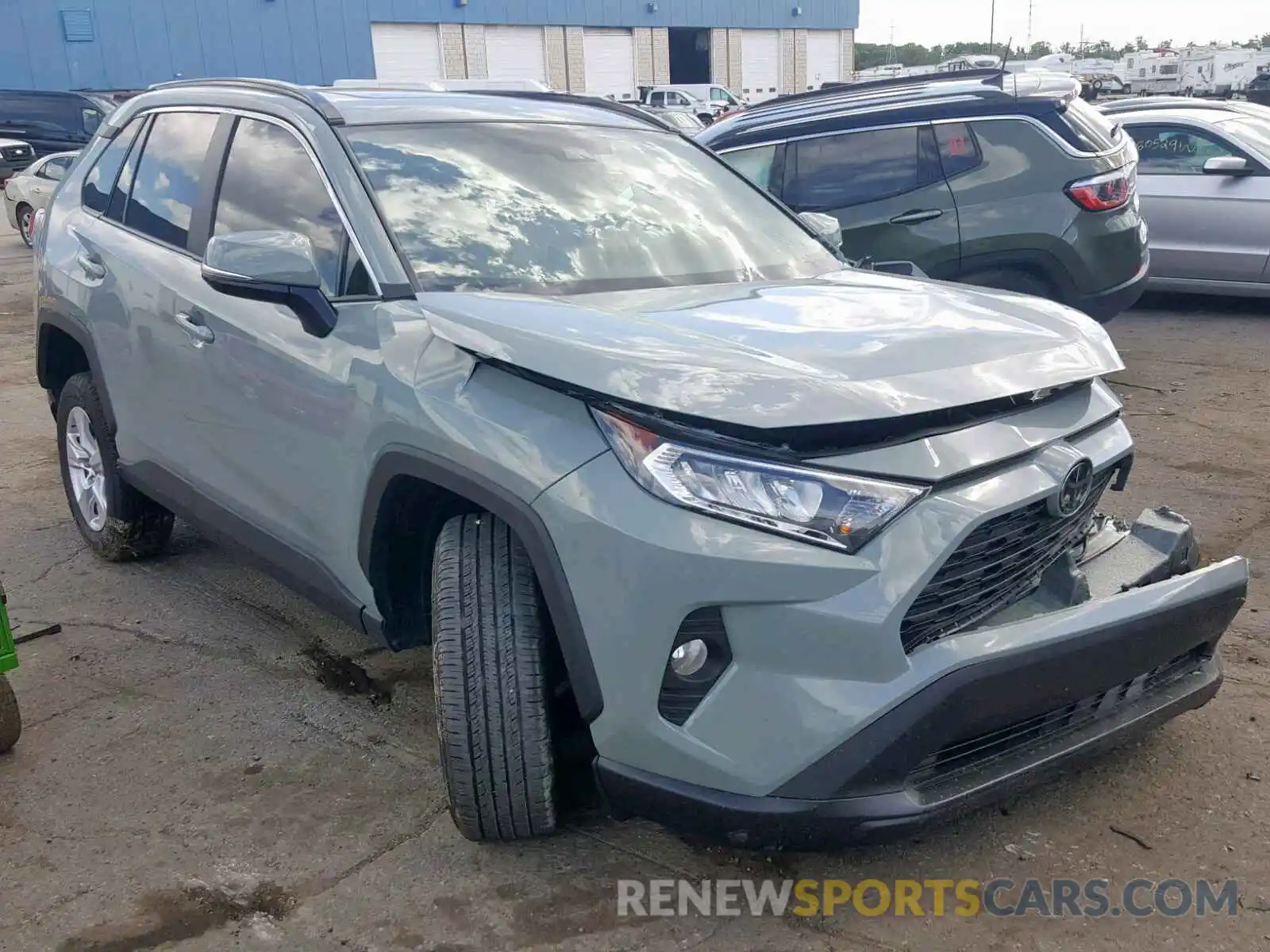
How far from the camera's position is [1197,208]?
28.1 feet

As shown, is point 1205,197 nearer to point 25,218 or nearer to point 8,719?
point 8,719

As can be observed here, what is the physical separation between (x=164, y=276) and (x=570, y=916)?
2398mm

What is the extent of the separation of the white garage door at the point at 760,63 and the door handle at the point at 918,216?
1682 inches

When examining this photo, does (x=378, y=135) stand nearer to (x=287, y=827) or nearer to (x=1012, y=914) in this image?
(x=287, y=827)

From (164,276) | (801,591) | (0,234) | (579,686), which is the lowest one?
(0,234)

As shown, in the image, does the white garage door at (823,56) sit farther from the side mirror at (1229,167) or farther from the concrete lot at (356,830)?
the concrete lot at (356,830)

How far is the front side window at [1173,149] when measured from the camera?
8734mm

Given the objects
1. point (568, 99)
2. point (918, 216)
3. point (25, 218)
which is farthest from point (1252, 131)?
point (25, 218)

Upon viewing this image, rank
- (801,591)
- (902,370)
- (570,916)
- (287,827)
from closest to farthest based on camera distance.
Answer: (801,591) < (902,370) < (570,916) < (287,827)

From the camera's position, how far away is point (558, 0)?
42219mm

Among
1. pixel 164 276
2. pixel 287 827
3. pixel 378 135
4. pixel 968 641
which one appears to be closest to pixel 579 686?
pixel 968 641

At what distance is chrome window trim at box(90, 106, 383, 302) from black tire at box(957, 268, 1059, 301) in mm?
4348

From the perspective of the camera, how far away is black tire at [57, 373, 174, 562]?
445cm

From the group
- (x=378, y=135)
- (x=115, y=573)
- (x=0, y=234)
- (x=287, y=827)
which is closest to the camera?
(x=287, y=827)
